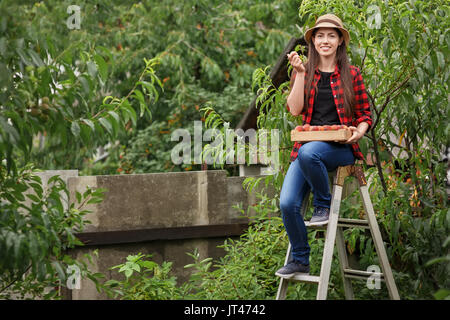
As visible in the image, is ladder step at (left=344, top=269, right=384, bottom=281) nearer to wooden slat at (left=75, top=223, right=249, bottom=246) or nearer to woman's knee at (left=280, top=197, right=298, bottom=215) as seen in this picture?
woman's knee at (left=280, top=197, right=298, bottom=215)

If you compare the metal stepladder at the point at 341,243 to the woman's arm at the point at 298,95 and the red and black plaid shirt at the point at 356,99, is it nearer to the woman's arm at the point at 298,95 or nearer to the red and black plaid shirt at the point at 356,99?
the red and black plaid shirt at the point at 356,99

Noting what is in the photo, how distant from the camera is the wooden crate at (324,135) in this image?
3012 mm

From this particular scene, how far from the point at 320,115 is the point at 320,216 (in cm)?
52

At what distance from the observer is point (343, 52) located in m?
3.24

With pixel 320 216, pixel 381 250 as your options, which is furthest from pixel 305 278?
pixel 381 250

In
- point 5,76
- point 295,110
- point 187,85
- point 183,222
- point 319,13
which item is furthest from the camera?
point 187,85

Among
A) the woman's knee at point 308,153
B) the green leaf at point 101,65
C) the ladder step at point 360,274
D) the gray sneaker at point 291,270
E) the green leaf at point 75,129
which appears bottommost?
the ladder step at point 360,274

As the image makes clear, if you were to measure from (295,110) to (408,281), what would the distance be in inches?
54.3

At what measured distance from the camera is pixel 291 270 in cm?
309

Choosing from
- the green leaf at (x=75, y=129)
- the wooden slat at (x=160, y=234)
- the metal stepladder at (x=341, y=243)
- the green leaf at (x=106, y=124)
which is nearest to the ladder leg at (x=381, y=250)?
the metal stepladder at (x=341, y=243)

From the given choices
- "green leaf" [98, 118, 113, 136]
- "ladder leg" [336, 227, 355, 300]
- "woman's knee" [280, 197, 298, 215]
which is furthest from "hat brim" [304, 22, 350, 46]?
"green leaf" [98, 118, 113, 136]

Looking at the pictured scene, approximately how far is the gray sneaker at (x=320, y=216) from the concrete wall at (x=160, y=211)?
158 centimetres

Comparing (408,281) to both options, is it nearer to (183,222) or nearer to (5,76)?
(183,222)

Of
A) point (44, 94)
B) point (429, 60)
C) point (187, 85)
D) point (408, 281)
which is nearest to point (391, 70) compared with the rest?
point (429, 60)
